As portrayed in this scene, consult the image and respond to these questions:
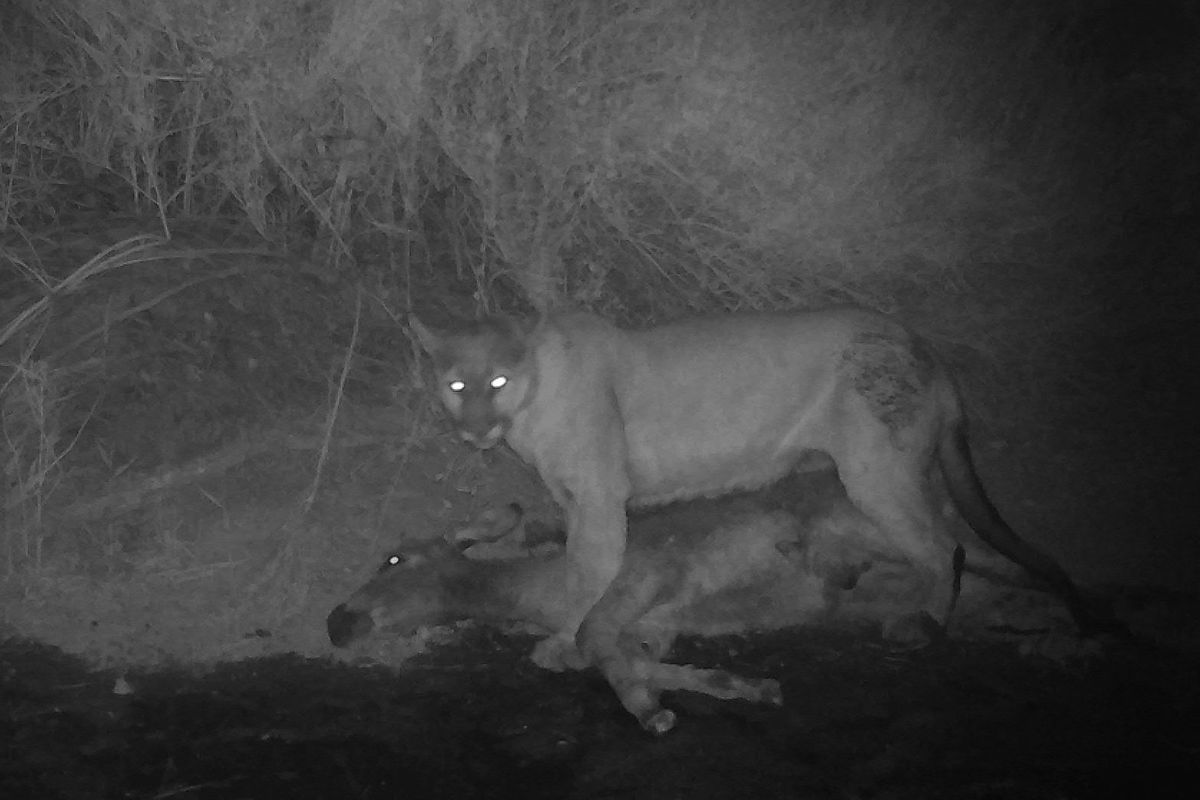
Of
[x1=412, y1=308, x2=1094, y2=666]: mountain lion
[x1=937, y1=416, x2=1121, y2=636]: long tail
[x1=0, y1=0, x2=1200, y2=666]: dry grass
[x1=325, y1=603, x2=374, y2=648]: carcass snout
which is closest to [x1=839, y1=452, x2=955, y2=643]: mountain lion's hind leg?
[x1=412, y1=308, x2=1094, y2=666]: mountain lion

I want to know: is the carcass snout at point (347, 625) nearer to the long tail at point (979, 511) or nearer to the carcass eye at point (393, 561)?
the carcass eye at point (393, 561)

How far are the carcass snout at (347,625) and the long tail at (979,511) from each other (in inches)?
87.7

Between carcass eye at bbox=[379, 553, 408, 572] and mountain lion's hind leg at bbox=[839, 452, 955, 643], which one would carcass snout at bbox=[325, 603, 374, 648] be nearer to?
carcass eye at bbox=[379, 553, 408, 572]

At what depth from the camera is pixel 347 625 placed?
3.90m

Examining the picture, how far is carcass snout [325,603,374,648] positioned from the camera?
3.88 m

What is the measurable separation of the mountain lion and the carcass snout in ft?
2.35

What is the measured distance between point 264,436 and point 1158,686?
3626 mm

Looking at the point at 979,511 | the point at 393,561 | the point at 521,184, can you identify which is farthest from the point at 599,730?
the point at 521,184

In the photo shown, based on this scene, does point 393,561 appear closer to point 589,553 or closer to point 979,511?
point 589,553

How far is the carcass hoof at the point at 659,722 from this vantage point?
136 inches

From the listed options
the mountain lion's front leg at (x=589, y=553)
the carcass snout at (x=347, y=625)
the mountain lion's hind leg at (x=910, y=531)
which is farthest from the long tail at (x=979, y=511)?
Answer: the carcass snout at (x=347, y=625)

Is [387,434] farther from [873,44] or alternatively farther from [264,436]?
[873,44]

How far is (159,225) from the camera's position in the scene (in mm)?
5254

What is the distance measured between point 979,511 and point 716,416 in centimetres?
106
